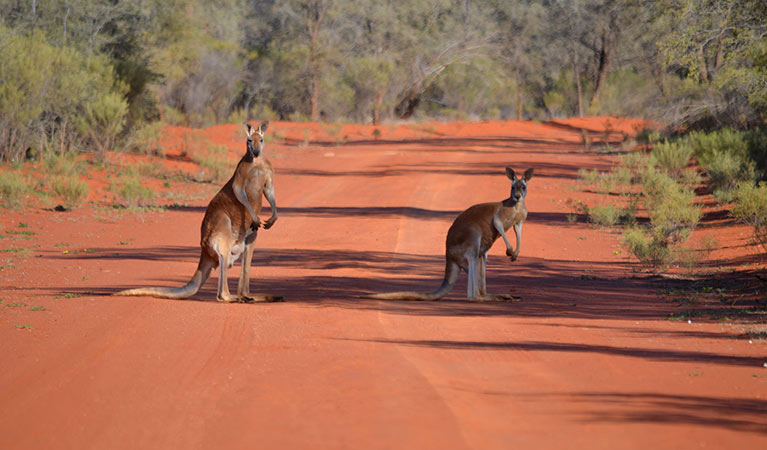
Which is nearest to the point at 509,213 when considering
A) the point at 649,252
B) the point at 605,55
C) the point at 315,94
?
the point at 649,252

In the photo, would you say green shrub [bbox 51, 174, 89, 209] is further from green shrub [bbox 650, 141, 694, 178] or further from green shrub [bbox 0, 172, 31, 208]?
green shrub [bbox 650, 141, 694, 178]

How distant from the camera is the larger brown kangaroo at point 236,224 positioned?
9453 mm

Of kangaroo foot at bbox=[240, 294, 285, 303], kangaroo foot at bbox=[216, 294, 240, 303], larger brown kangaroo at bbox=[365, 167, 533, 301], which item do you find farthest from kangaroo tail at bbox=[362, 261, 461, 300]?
kangaroo foot at bbox=[216, 294, 240, 303]

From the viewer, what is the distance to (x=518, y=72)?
63.8 meters

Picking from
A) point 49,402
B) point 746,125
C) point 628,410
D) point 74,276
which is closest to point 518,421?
point 628,410

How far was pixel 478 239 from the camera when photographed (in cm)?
966

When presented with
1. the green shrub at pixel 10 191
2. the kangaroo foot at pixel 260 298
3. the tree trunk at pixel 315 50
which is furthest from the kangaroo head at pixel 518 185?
the tree trunk at pixel 315 50

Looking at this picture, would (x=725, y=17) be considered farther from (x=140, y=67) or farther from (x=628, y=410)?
(x=140, y=67)

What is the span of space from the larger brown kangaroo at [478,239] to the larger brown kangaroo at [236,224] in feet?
4.78

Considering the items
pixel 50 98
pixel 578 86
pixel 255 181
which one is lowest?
pixel 255 181

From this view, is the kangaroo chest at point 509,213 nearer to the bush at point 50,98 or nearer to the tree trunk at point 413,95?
the bush at point 50,98

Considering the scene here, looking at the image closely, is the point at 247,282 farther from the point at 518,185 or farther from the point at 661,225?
the point at 661,225

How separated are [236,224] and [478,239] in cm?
258

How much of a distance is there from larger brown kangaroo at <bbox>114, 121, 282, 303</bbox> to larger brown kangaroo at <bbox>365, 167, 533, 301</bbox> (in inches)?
57.3
